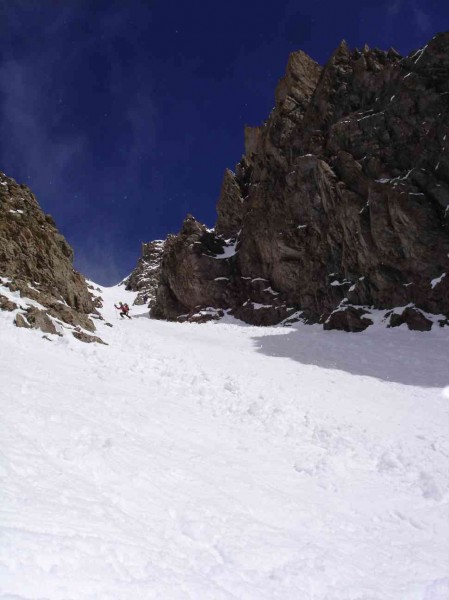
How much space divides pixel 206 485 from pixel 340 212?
37493 millimetres

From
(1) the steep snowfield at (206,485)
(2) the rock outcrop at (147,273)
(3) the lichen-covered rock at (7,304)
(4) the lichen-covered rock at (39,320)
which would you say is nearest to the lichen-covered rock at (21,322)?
(4) the lichen-covered rock at (39,320)

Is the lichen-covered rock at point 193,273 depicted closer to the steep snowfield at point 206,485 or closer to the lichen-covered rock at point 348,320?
the lichen-covered rock at point 348,320

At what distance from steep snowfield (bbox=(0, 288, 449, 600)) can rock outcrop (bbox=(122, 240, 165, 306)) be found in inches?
3405

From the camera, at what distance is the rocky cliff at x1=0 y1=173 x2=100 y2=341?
55.5 ft

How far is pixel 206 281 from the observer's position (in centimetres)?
5781

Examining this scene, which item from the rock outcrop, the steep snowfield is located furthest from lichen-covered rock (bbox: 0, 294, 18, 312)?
the rock outcrop

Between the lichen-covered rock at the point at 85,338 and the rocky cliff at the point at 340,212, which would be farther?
the rocky cliff at the point at 340,212

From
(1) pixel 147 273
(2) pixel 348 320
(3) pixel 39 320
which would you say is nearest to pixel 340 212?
(2) pixel 348 320

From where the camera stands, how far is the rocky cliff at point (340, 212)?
33.5 meters

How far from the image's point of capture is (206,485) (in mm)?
7070

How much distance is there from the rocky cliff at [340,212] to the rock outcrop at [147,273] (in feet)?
141

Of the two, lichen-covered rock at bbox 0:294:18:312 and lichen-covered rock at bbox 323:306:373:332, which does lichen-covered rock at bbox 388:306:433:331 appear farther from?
lichen-covered rock at bbox 0:294:18:312

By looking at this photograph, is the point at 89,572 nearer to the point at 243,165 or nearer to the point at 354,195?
the point at 354,195

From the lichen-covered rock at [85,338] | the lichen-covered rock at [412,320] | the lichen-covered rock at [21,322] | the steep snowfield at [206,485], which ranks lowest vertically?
the steep snowfield at [206,485]
